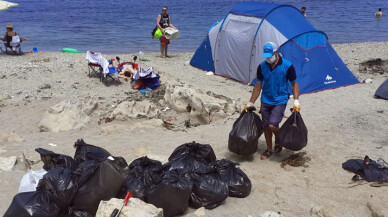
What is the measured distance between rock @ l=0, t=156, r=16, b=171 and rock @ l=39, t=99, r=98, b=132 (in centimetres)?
180

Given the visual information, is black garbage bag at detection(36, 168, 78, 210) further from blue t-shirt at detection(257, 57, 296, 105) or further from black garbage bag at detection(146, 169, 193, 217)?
blue t-shirt at detection(257, 57, 296, 105)

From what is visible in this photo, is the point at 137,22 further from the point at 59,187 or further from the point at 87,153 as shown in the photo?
the point at 59,187

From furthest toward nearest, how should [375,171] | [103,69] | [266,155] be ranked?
A: [103,69]
[266,155]
[375,171]

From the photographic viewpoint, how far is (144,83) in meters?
10.0

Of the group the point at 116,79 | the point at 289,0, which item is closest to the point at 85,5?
the point at 289,0

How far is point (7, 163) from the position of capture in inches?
212

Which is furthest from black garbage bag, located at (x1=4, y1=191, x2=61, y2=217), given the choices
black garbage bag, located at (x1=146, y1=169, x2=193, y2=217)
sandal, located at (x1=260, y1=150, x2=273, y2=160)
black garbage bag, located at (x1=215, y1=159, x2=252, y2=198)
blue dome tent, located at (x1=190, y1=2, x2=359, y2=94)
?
blue dome tent, located at (x1=190, y1=2, x2=359, y2=94)

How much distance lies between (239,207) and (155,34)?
31.0 ft

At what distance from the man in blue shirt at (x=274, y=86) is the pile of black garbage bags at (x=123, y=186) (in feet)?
3.72

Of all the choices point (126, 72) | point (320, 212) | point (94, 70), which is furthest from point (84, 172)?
point (94, 70)

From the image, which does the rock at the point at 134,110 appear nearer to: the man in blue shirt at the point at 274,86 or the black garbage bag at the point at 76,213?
the man in blue shirt at the point at 274,86

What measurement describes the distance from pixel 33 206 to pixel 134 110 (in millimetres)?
4366

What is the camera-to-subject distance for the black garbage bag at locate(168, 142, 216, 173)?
4.84 m

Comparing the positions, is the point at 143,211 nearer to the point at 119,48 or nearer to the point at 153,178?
the point at 153,178
